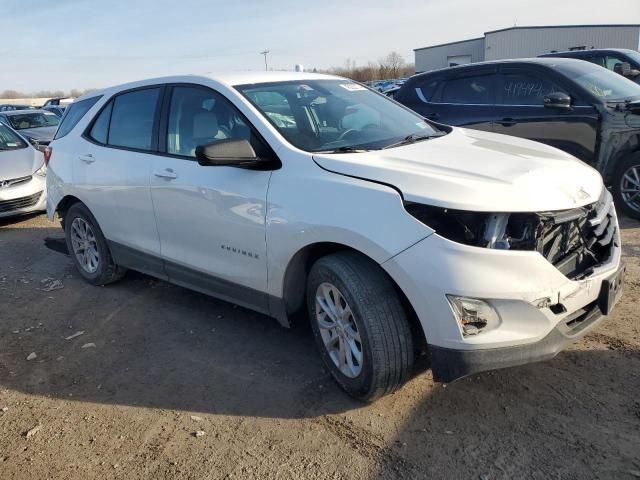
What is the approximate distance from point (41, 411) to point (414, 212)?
247cm

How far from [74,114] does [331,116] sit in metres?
2.92

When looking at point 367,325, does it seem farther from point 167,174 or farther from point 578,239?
point 167,174

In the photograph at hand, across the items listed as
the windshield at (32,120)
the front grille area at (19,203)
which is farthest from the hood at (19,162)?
the windshield at (32,120)

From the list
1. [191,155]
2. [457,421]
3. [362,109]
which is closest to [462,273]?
[457,421]

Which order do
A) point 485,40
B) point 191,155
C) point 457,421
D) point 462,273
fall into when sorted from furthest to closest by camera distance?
1. point 485,40
2. point 191,155
3. point 457,421
4. point 462,273

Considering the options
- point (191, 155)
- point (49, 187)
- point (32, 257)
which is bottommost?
point (32, 257)

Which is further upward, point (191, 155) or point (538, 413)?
point (191, 155)

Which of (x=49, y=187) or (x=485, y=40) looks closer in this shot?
(x=49, y=187)

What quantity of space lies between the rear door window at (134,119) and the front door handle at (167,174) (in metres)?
0.34

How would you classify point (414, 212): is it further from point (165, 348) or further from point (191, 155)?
point (165, 348)

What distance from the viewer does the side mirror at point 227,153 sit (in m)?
3.20

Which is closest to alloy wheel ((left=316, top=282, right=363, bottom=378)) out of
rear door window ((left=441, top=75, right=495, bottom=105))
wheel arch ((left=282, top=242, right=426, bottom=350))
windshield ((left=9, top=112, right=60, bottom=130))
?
wheel arch ((left=282, top=242, right=426, bottom=350))

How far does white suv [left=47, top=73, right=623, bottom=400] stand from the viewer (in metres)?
2.57

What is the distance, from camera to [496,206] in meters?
2.59
